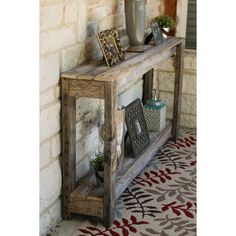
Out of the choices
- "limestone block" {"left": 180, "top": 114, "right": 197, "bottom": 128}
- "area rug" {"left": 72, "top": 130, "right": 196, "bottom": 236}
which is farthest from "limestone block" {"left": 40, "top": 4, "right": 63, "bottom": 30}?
"limestone block" {"left": 180, "top": 114, "right": 197, "bottom": 128}

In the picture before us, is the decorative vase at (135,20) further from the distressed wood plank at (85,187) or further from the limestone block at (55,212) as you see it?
the limestone block at (55,212)

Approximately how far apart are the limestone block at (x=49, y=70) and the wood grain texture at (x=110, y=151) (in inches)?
11.6

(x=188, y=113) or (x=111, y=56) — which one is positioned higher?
(x=111, y=56)

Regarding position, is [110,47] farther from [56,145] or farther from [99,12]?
[56,145]

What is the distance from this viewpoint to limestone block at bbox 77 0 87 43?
283 cm

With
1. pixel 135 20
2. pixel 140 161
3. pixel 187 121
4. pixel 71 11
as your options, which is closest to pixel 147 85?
pixel 187 121

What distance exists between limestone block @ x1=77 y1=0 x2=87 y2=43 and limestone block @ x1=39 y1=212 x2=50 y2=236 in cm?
103

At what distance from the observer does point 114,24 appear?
3.43 m

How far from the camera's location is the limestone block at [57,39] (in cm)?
246

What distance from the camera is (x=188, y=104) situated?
177 inches

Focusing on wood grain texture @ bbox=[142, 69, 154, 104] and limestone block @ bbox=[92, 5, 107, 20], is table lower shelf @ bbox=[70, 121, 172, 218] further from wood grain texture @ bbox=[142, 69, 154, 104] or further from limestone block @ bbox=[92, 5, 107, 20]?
limestone block @ bbox=[92, 5, 107, 20]

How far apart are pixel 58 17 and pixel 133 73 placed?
1.86 ft
